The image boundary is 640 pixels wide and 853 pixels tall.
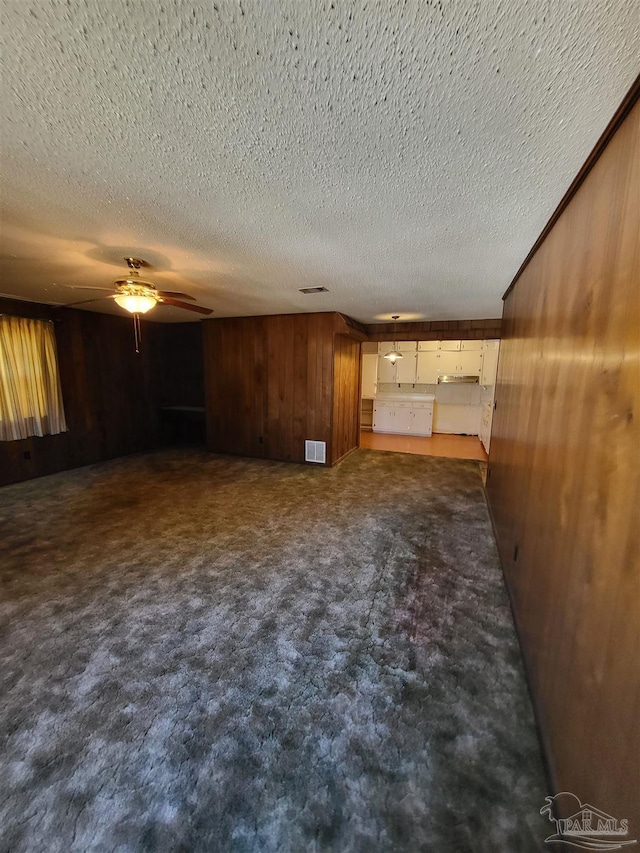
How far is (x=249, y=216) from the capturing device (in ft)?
5.88

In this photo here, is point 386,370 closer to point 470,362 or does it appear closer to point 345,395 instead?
point 470,362

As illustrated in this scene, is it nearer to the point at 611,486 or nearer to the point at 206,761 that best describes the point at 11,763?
the point at 206,761

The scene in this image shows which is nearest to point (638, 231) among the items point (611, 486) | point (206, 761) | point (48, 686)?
point (611, 486)

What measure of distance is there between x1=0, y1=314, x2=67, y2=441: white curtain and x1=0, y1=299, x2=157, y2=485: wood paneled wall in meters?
0.12

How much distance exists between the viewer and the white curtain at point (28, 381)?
4055 millimetres

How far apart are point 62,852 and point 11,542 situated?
2.60 meters

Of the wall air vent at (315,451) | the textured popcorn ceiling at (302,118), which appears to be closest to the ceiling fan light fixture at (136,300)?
the textured popcorn ceiling at (302,118)

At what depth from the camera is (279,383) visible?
5238mm

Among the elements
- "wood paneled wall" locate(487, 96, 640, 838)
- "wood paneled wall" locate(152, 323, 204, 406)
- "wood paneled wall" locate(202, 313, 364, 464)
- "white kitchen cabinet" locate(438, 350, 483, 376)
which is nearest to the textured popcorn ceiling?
"wood paneled wall" locate(487, 96, 640, 838)

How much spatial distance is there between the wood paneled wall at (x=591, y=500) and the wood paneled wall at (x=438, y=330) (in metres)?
3.46

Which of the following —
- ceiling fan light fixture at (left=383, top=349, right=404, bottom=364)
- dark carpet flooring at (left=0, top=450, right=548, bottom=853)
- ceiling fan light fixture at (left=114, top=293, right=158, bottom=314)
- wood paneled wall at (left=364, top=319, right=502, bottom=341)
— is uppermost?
wood paneled wall at (left=364, top=319, right=502, bottom=341)

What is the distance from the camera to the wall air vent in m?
5.11

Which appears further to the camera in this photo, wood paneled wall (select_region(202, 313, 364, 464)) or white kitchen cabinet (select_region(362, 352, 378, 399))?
white kitchen cabinet (select_region(362, 352, 378, 399))

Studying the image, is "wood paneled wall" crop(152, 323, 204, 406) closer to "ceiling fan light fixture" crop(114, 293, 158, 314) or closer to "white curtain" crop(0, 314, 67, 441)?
"white curtain" crop(0, 314, 67, 441)
